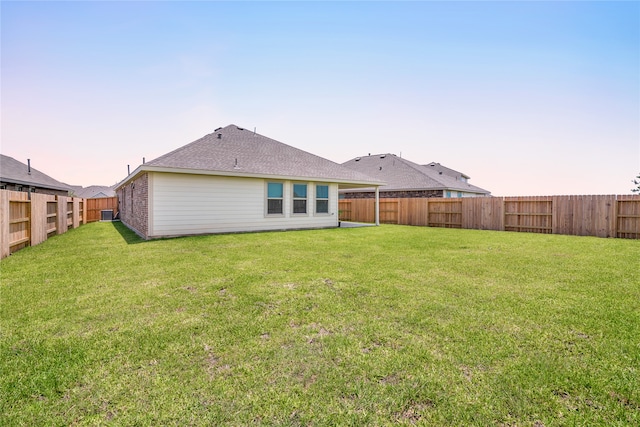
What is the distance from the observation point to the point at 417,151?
109ft

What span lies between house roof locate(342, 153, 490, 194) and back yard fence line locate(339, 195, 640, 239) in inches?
116

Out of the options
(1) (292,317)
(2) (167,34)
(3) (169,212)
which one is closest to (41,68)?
(2) (167,34)

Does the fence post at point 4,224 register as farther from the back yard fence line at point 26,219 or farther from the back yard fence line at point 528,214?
the back yard fence line at point 528,214

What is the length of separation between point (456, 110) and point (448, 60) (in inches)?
140

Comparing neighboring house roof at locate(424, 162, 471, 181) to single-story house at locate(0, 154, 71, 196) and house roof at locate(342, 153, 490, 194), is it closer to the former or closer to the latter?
house roof at locate(342, 153, 490, 194)

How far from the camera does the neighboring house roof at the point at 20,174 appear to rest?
17.8m

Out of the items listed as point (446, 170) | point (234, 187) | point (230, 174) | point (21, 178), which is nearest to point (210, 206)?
point (234, 187)

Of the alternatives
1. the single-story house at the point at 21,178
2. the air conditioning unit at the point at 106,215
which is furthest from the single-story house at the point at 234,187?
the air conditioning unit at the point at 106,215

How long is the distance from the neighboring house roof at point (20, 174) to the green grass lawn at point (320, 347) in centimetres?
1745

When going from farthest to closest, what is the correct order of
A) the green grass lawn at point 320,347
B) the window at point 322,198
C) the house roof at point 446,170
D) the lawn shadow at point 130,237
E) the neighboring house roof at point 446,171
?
1. the house roof at point 446,170
2. the neighboring house roof at point 446,171
3. the window at point 322,198
4. the lawn shadow at point 130,237
5. the green grass lawn at point 320,347

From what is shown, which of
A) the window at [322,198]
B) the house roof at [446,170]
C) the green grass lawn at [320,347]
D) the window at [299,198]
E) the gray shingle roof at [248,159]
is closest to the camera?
the green grass lawn at [320,347]

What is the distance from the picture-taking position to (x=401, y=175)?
2470cm

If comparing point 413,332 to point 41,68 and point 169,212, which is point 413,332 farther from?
point 41,68

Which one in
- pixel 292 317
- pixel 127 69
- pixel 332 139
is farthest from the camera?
pixel 332 139
